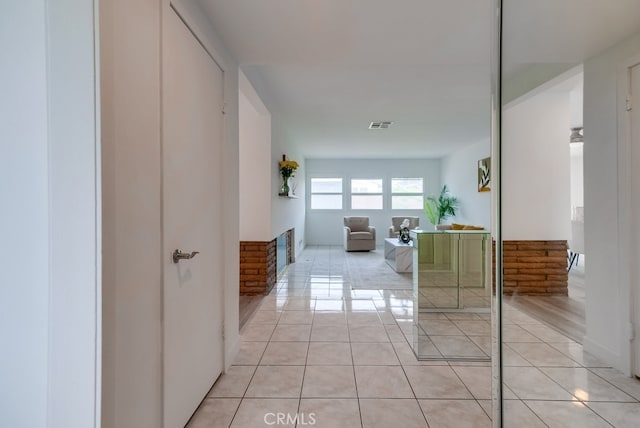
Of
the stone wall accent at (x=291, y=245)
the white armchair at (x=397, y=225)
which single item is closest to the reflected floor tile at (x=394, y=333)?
the stone wall accent at (x=291, y=245)

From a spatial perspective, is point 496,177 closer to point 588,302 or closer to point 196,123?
point 196,123

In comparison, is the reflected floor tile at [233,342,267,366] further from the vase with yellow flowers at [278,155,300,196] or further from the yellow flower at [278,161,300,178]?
the yellow flower at [278,161,300,178]

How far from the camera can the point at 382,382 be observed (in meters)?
2.01

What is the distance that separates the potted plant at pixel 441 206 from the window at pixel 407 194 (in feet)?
1.19

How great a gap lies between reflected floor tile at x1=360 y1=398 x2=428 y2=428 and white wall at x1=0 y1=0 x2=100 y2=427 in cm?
128

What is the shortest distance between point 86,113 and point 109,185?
23 cm

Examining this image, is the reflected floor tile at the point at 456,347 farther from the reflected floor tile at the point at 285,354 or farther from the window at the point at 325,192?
the window at the point at 325,192

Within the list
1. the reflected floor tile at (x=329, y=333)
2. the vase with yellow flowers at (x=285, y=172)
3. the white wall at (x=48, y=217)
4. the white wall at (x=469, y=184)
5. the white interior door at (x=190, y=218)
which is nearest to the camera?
the white wall at (x=48, y=217)

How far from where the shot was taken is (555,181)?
122 inches

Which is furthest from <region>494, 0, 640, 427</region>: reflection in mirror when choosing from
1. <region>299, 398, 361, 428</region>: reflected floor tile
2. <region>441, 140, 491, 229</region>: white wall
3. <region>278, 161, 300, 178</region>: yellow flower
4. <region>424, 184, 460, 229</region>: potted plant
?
<region>424, 184, 460, 229</region>: potted plant

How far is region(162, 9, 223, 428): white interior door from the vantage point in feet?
4.60

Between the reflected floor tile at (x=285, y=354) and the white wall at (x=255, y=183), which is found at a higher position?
the white wall at (x=255, y=183)

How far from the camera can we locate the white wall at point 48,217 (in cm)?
97

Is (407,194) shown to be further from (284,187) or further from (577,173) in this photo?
(577,173)
